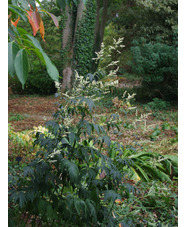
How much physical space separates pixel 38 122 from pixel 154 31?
6854 mm

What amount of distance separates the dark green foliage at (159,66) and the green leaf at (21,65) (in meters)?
8.68

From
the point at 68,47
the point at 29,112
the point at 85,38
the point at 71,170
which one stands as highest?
the point at 85,38

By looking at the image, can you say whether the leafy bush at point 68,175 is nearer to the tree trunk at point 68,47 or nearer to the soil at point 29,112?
the soil at point 29,112

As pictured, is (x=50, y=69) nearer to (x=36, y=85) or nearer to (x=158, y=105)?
(x=158, y=105)

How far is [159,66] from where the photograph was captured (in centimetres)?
914

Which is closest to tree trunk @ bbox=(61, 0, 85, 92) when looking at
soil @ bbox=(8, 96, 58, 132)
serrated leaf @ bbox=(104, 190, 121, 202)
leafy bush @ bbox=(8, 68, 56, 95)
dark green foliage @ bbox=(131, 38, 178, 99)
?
soil @ bbox=(8, 96, 58, 132)

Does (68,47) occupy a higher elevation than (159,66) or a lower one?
higher

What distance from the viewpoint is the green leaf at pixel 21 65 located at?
67 cm

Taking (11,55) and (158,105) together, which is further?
(158,105)

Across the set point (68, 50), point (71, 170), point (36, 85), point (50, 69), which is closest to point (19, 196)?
point (71, 170)

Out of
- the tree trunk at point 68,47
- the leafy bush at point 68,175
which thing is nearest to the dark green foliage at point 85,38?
the tree trunk at point 68,47

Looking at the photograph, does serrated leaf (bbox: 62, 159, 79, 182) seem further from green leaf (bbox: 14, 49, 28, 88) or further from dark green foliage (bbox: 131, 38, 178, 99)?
dark green foliage (bbox: 131, 38, 178, 99)

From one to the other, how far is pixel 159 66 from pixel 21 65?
901cm

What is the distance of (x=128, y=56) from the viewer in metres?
15.2
